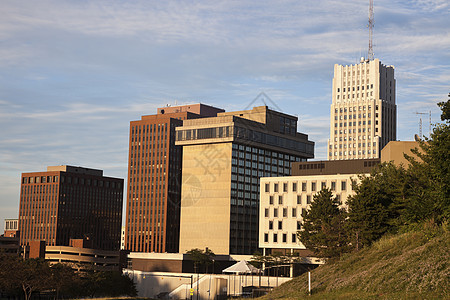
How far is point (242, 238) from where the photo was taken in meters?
189

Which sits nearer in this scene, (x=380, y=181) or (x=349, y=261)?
(x=349, y=261)

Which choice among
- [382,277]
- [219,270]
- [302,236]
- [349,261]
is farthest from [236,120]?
[382,277]

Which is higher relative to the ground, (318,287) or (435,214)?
(435,214)

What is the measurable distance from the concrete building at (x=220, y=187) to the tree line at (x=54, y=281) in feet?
173

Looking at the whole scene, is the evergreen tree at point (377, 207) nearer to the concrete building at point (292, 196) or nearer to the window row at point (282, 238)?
the concrete building at point (292, 196)

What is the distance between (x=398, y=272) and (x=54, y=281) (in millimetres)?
81947

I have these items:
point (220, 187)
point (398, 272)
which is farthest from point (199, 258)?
point (398, 272)

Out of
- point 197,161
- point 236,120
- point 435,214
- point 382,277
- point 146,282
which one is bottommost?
point 146,282

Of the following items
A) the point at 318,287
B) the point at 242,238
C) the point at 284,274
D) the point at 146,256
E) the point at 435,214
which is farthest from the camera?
the point at 242,238

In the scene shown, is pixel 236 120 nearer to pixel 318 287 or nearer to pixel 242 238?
pixel 242 238

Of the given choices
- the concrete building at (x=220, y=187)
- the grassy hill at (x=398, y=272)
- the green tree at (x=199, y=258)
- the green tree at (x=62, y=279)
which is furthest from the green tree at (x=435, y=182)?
the concrete building at (x=220, y=187)

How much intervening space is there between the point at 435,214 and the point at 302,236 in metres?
50.9

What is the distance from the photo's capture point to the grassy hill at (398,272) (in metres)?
43.5

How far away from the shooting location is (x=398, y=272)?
158 ft
